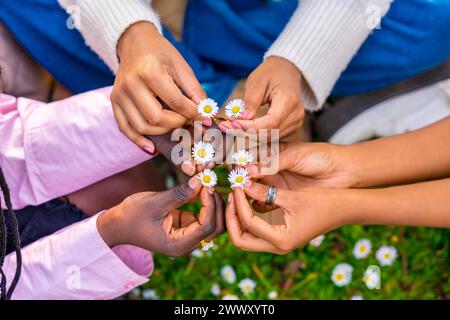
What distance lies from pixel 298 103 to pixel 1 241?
2.02 ft

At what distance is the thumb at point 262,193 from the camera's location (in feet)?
3.19

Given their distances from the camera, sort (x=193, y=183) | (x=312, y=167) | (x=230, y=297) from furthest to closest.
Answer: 1. (x=230, y=297)
2. (x=312, y=167)
3. (x=193, y=183)

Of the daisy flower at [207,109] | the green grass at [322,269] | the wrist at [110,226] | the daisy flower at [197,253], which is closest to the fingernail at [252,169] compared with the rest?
the daisy flower at [207,109]

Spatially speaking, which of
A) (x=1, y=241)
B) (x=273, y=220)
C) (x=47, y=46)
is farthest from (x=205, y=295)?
(x=47, y=46)

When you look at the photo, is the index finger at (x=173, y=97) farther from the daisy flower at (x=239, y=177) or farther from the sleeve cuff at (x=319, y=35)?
the sleeve cuff at (x=319, y=35)

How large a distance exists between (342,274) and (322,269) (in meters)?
0.05

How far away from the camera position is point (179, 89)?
102cm

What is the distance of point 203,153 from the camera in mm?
972

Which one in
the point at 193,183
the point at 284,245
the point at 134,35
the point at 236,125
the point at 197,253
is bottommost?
the point at 197,253

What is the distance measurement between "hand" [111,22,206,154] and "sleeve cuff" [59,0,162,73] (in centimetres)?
6

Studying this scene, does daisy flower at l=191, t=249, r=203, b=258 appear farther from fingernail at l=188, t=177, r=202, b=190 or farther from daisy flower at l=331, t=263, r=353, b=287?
fingernail at l=188, t=177, r=202, b=190

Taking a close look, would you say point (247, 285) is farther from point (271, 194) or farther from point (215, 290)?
point (271, 194)

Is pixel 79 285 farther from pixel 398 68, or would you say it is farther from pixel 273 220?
pixel 398 68

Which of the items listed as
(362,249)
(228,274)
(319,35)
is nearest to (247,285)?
(228,274)
